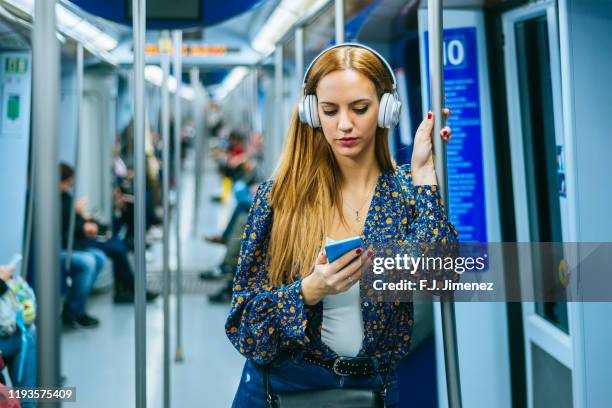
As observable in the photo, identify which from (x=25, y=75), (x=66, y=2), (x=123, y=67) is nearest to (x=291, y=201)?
(x=66, y=2)

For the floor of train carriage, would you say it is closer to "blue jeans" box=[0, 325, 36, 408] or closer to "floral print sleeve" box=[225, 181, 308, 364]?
"blue jeans" box=[0, 325, 36, 408]

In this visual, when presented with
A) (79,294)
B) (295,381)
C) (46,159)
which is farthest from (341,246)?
(79,294)

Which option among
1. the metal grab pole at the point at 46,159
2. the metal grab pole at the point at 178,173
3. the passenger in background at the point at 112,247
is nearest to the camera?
the metal grab pole at the point at 46,159

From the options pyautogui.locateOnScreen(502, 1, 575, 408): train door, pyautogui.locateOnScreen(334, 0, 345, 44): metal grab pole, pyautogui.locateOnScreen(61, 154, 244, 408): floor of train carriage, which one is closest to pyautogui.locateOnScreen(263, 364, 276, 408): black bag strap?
pyautogui.locateOnScreen(334, 0, 345, 44): metal grab pole

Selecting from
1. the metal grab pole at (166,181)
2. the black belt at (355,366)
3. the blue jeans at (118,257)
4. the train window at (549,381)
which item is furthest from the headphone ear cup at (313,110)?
the blue jeans at (118,257)

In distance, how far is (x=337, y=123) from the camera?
70.1 inches

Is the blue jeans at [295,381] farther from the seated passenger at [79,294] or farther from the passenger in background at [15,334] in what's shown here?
the seated passenger at [79,294]

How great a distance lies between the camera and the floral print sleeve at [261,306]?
1.75 meters

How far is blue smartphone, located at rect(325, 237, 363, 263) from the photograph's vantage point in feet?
5.28

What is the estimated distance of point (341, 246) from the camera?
1613mm

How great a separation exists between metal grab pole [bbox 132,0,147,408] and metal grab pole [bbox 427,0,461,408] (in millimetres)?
964

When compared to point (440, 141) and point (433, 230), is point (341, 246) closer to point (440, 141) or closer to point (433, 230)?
point (433, 230)

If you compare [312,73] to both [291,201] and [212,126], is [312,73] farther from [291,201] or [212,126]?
[212,126]

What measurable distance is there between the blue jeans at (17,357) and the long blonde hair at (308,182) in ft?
6.86
